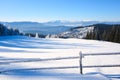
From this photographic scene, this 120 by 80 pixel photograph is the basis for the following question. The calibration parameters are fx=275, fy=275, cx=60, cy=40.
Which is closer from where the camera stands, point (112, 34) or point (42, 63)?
point (42, 63)

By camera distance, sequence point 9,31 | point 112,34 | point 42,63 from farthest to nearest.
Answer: point 112,34
point 9,31
point 42,63

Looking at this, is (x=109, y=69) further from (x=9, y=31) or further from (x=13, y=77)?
(x=9, y=31)

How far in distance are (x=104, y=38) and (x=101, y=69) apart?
98990 mm

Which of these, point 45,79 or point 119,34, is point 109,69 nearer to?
point 45,79

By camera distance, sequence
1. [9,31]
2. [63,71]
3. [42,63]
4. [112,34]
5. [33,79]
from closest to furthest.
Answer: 1. [33,79]
2. [63,71]
3. [42,63]
4. [9,31]
5. [112,34]

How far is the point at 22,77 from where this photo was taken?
35.2ft

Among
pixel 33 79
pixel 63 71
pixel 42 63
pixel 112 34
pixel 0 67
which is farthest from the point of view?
pixel 112 34

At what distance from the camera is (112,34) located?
106812mm

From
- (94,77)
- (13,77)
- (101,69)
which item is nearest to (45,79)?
(13,77)

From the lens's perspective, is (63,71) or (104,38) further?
(104,38)

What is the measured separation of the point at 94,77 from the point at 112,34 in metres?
97.9

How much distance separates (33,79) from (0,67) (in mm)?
7081

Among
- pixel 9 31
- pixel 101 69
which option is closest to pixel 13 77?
pixel 101 69

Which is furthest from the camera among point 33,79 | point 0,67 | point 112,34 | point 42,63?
point 112,34
